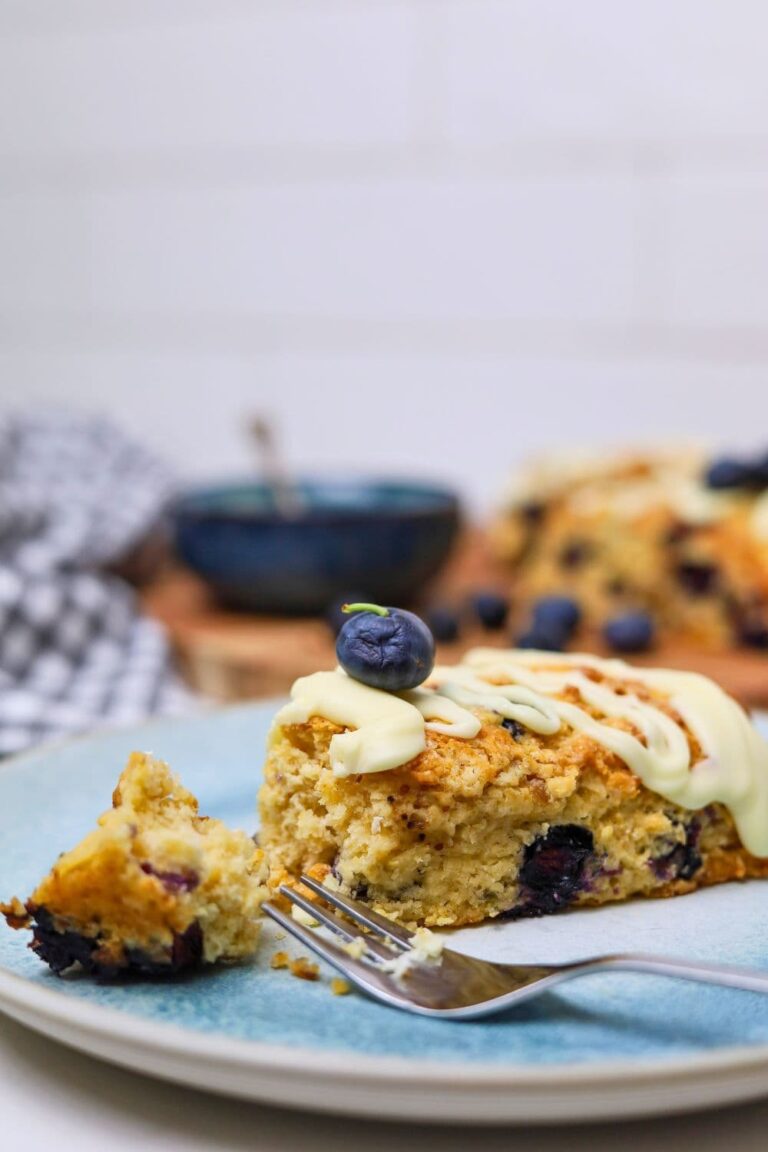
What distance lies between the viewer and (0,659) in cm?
284

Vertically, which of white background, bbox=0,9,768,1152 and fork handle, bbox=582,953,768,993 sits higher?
white background, bbox=0,9,768,1152

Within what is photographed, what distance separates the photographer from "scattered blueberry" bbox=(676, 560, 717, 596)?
321 cm

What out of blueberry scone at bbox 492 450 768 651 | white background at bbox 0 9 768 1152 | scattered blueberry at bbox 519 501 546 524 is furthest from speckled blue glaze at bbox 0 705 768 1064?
white background at bbox 0 9 768 1152

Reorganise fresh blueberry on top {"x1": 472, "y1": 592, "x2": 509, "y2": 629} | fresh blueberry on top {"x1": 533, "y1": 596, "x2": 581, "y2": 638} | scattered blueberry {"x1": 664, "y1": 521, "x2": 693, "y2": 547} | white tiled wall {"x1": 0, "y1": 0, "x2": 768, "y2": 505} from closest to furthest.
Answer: fresh blueberry on top {"x1": 533, "y1": 596, "x2": 581, "y2": 638} → fresh blueberry on top {"x1": 472, "y1": 592, "x2": 509, "y2": 629} → scattered blueberry {"x1": 664, "y1": 521, "x2": 693, "y2": 547} → white tiled wall {"x1": 0, "y1": 0, "x2": 768, "y2": 505}

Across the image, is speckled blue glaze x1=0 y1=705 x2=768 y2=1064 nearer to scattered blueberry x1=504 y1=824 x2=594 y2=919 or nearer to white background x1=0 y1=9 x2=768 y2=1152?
scattered blueberry x1=504 y1=824 x2=594 y2=919

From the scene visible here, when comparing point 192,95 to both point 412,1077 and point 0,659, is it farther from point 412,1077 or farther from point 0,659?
point 412,1077

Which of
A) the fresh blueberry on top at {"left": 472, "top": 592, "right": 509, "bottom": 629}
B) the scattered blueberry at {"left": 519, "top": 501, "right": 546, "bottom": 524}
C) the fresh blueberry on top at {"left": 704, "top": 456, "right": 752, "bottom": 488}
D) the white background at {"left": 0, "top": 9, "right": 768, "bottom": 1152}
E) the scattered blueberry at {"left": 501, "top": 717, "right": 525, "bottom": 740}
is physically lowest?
the fresh blueberry on top at {"left": 472, "top": 592, "right": 509, "bottom": 629}

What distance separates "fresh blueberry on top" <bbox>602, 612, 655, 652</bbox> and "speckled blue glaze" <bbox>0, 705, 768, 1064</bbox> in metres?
1.10

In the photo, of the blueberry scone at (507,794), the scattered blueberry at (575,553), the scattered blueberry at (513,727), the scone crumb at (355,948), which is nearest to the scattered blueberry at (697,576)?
the scattered blueberry at (575,553)

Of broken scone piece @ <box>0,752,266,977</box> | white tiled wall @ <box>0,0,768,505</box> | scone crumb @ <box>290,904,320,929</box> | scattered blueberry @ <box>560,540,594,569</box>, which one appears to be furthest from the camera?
white tiled wall @ <box>0,0,768,505</box>

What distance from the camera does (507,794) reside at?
172 centimetres

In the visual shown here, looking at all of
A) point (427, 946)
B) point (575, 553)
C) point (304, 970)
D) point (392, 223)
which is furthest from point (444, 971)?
point (392, 223)

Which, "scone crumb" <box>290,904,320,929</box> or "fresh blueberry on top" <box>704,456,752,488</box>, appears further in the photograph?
"fresh blueberry on top" <box>704,456,752,488</box>

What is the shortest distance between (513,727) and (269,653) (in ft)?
3.80
